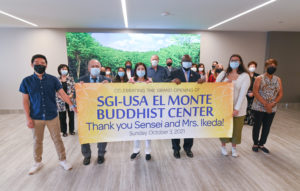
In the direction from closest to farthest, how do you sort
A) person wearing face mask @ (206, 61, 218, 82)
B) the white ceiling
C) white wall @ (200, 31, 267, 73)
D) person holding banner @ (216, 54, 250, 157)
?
person holding banner @ (216, 54, 250, 157) < the white ceiling < person wearing face mask @ (206, 61, 218, 82) < white wall @ (200, 31, 267, 73)

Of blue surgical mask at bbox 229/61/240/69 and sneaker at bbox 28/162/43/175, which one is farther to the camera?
blue surgical mask at bbox 229/61/240/69

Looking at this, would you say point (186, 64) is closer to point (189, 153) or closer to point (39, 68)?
point (189, 153)

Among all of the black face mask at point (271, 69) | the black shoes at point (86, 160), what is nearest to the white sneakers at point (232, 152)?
the black face mask at point (271, 69)

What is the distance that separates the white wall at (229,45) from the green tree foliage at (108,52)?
1.09 feet

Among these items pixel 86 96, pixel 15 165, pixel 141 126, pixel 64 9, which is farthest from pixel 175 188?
pixel 64 9

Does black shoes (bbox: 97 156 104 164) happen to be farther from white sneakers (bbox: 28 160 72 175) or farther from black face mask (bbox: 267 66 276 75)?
black face mask (bbox: 267 66 276 75)

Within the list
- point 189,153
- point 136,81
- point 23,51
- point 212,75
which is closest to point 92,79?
point 136,81

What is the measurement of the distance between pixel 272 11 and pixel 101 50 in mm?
4768

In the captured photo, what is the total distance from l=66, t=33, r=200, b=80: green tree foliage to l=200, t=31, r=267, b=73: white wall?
33 cm

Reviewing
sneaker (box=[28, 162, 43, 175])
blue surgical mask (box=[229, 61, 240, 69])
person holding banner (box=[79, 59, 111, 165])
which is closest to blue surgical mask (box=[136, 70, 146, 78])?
person holding banner (box=[79, 59, 111, 165])

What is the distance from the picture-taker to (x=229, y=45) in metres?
6.06

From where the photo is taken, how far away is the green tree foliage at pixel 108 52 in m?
5.56

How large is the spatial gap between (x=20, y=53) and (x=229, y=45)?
700 cm

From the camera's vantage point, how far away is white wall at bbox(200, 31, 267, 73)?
599cm
